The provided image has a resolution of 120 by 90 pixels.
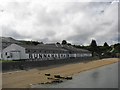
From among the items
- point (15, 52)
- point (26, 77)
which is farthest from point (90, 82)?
point (15, 52)

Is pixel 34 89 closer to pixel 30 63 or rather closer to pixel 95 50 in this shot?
pixel 30 63

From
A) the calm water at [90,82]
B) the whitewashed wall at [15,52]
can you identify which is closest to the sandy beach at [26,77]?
the calm water at [90,82]

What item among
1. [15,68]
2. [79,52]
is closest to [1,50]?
[15,68]

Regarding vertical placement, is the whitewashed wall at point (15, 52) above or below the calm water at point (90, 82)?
above

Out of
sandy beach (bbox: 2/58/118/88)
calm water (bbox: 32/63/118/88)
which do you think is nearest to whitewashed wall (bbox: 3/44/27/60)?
sandy beach (bbox: 2/58/118/88)

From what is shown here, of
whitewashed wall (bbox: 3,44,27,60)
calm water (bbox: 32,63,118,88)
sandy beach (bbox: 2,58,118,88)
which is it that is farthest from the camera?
whitewashed wall (bbox: 3,44,27,60)

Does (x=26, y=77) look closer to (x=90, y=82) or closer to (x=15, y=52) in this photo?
(x=90, y=82)

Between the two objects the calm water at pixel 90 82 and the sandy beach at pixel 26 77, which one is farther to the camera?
the sandy beach at pixel 26 77

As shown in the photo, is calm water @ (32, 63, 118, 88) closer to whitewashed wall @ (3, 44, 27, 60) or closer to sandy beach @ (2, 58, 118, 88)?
sandy beach @ (2, 58, 118, 88)

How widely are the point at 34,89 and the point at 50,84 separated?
332 cm

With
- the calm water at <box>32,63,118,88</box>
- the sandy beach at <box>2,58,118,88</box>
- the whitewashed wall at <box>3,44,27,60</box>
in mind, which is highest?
the whitewashed wall at <box>3,44,27,60</box>

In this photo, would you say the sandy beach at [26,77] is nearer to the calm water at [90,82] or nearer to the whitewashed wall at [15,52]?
the calm water at [90,82]

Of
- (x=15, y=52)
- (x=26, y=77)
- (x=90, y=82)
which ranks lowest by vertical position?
(x=90, y=82)

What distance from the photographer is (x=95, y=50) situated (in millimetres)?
116375
